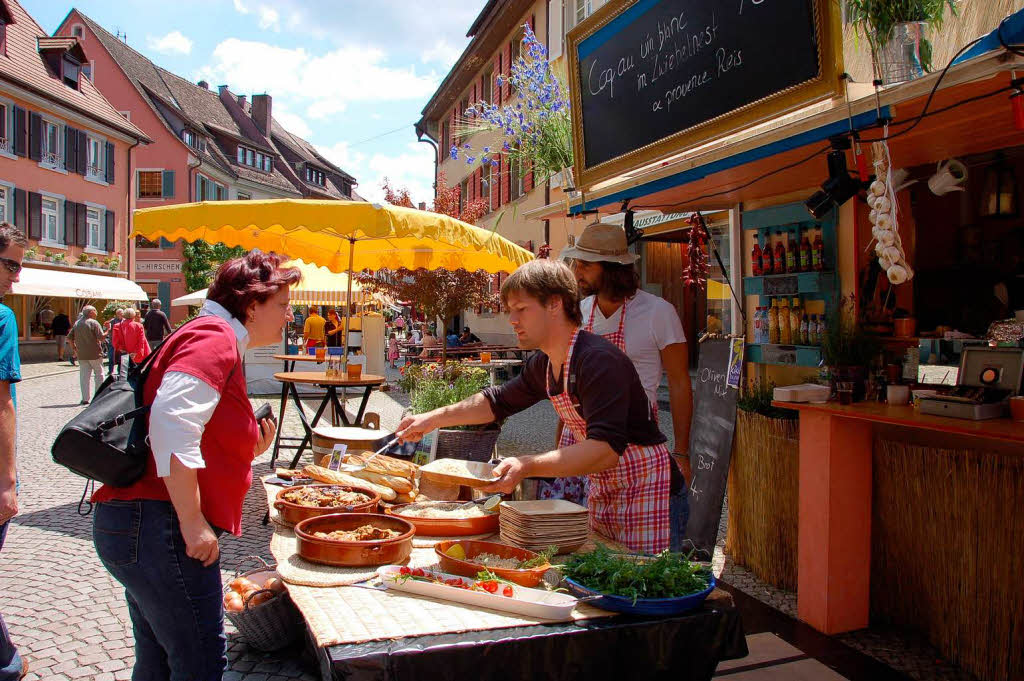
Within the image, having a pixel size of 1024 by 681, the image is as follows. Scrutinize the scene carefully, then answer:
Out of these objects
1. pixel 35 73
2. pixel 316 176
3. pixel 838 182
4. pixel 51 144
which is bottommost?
pixel 838 182

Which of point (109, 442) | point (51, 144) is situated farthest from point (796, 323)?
point (51, 144)

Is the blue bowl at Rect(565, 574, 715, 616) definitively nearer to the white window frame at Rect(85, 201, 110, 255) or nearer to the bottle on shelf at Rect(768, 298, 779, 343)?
the bottle on shelf at Rect(768, 298, 779, 343)

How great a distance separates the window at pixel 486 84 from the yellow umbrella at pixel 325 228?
15306mm

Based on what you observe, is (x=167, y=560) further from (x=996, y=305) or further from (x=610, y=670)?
(x=996, y=305)

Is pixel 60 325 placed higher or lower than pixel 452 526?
higher

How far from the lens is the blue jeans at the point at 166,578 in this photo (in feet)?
6.54

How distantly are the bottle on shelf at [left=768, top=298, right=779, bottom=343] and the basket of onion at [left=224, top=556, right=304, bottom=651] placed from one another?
11.3 feet

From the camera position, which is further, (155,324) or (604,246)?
(155,324)

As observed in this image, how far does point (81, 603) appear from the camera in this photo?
4.09 m

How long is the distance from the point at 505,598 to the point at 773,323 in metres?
3.74

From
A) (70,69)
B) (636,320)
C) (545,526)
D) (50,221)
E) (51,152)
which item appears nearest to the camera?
(545,526)

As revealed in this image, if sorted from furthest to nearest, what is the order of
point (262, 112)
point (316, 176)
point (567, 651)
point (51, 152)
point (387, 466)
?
1. point (316, 176)
2. point (262, 112)
3. point (51, 152)
4. point (387, 466)
5. point (567, 651)

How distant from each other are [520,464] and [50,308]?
3077cm

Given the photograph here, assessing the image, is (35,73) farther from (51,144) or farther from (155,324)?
(155,324)
